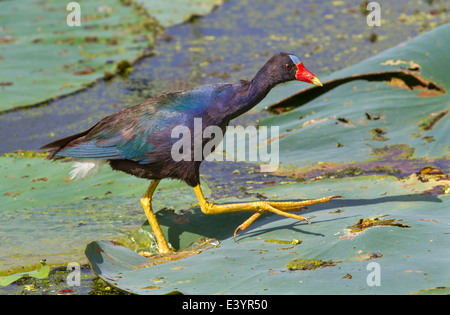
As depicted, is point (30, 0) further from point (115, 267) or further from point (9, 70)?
point (115, 267)

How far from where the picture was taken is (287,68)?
3107mm

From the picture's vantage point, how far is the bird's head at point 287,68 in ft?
10.2

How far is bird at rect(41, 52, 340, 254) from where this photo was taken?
301 centimetres

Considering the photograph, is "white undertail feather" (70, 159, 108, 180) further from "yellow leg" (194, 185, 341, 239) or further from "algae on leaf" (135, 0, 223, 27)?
"algae on leaf" (135, 0, 223, 27)

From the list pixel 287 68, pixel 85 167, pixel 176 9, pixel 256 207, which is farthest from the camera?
pixel 176 9

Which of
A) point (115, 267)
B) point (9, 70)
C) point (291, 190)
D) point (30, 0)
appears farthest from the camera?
point (30, 0)

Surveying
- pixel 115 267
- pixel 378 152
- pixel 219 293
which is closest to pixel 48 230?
pixel 115 267

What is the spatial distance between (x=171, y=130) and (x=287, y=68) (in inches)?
24.5

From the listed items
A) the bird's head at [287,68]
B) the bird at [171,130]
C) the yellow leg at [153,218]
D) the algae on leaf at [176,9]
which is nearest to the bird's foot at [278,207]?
the bird at [171,130]

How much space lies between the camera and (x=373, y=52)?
6.18 metres

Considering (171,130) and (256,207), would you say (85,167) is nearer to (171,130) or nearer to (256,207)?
(171,130)

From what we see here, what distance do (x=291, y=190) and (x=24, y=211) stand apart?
1315 mm

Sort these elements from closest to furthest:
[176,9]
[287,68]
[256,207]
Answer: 1. [256,207]
2. [287,68]
3. [176,9]


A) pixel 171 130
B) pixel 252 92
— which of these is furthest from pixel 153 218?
pixel 252 92
